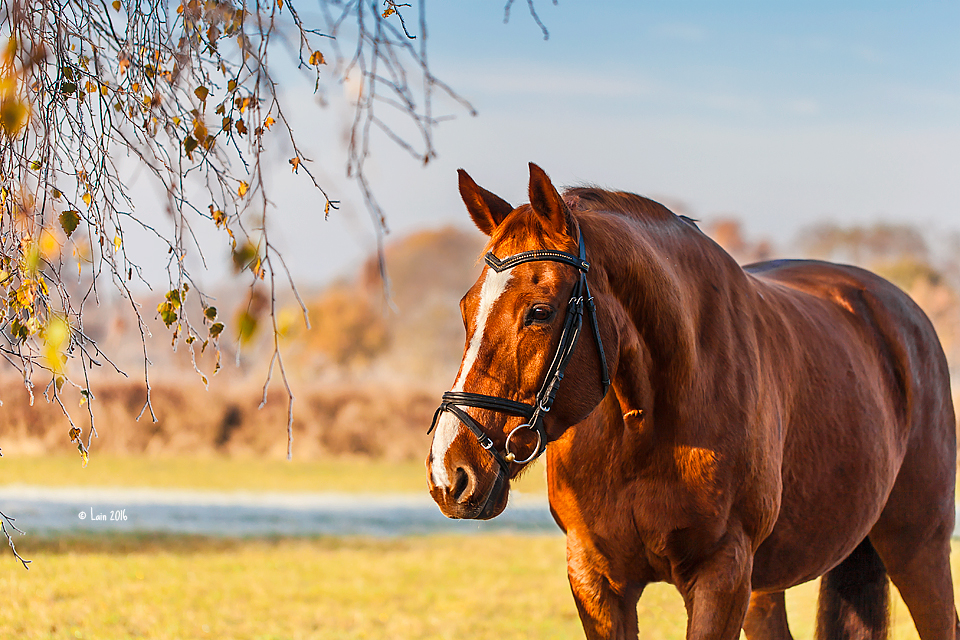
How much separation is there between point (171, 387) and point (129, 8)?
19624 mm

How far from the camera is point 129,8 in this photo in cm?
242

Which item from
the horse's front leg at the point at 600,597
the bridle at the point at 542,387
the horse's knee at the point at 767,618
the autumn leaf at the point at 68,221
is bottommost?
the horse's knee at the point at 767,618

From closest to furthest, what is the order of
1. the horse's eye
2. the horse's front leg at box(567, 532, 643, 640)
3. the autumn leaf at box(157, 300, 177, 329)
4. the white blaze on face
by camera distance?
the white blaze on face
the horse's eye
the autumn leaf at box(157, 300, 177, 329)
the horse's front leg at box(567, 532, 643, 640)

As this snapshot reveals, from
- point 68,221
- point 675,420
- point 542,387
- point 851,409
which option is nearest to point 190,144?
point 68,221

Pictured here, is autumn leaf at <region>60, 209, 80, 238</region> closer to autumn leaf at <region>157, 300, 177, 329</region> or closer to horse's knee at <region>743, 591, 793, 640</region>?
autumn leaf at <region>157, 300, 177, 329</region>

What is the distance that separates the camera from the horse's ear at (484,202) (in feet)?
7.83

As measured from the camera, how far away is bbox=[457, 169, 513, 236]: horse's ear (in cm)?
239

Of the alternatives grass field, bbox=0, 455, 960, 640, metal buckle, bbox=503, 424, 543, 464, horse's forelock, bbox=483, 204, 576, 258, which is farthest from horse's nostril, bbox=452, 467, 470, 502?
grass field, bbox=0, 455, 960, 640

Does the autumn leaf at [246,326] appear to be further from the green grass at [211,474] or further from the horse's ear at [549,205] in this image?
the green grass at [211,474]

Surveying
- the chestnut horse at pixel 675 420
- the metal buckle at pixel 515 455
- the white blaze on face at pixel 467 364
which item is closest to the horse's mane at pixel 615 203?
the chestnut horse at pixel 675 420

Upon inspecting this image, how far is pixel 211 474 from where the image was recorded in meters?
16.3

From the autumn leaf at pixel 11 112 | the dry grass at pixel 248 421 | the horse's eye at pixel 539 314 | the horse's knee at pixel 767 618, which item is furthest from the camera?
the dry grass at pixel 248 421

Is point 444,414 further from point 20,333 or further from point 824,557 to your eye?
point 824,557

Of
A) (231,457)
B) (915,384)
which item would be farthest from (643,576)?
(231,457)
